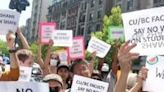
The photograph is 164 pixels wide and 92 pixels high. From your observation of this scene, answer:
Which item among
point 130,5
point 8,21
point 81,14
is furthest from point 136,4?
point 8,21

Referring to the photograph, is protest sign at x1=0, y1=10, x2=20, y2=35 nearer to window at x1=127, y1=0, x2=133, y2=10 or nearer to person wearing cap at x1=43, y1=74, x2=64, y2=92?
person wearing cap at x1=43, y1=74, x2=64, y2=92

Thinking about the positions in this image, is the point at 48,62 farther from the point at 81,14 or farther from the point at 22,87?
the point at 81,14

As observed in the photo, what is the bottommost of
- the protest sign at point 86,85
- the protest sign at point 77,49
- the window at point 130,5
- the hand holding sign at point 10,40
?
the protest sign at point 86,85

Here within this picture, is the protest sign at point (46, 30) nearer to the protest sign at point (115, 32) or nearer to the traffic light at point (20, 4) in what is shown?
the traffic light at point (20, 4)

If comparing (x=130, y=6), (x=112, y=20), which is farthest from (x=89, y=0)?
(x=112, y=20)

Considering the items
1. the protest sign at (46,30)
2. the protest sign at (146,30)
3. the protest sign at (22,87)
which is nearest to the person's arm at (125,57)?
the protest sign at (22,87)

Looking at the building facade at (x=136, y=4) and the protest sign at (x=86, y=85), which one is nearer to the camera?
the protest sign at (x=86, y=85)

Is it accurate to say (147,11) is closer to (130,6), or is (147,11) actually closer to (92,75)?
(92,75)

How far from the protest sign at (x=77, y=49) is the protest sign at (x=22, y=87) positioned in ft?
13.4

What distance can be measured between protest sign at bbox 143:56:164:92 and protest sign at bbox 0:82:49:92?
102 centimetres

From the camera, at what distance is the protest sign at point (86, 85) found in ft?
18.7

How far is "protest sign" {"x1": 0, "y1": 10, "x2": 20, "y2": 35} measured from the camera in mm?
6105

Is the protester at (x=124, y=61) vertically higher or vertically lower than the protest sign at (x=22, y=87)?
higher

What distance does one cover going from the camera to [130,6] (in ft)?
191
